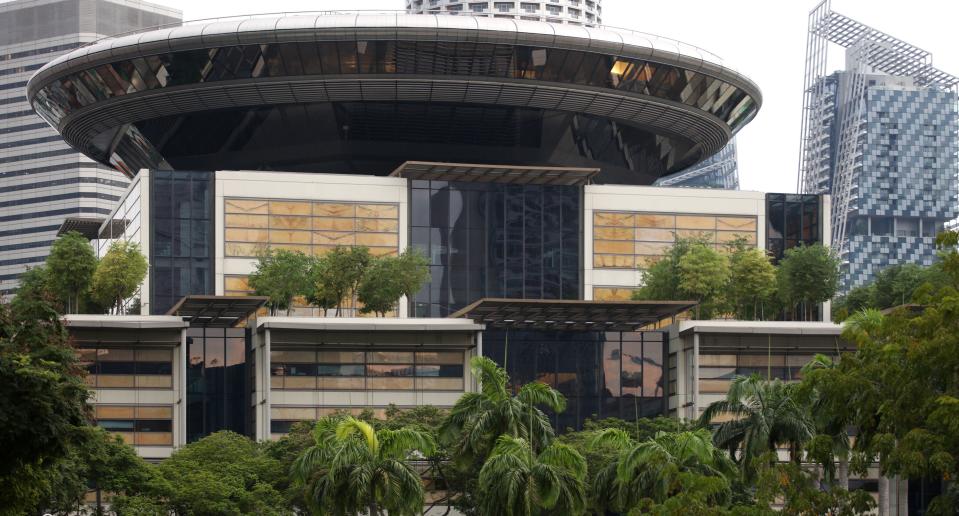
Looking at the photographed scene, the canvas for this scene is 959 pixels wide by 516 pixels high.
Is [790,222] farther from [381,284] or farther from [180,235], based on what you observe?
[180,235]

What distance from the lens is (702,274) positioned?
10338cm

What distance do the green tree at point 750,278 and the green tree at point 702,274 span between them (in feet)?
5.34

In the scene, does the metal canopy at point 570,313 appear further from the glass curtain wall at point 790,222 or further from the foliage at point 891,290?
the foliage at point 891,290

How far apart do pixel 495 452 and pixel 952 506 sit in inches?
586

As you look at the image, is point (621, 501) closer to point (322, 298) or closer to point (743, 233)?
point (322, 298)

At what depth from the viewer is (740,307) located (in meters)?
110

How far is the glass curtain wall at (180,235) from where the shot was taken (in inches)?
4168

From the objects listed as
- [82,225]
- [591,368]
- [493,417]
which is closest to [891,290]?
[591,368]

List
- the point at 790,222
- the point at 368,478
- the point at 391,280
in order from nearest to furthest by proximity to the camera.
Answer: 1. the point at 368,478
2. the point at 391,280
3. the point at 790,222

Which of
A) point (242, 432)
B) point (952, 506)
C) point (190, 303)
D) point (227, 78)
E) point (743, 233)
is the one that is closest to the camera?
point (952, 506)

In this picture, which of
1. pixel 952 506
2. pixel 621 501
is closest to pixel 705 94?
pixel 621 501

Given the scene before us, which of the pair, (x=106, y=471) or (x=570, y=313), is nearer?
(x=106, y=471)

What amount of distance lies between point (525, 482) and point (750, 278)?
5599 centimetres

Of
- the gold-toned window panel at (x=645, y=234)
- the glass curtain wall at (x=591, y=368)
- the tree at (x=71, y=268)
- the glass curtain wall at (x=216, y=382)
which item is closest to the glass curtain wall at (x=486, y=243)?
the gold-toned window panel at (x=645, y=234)
